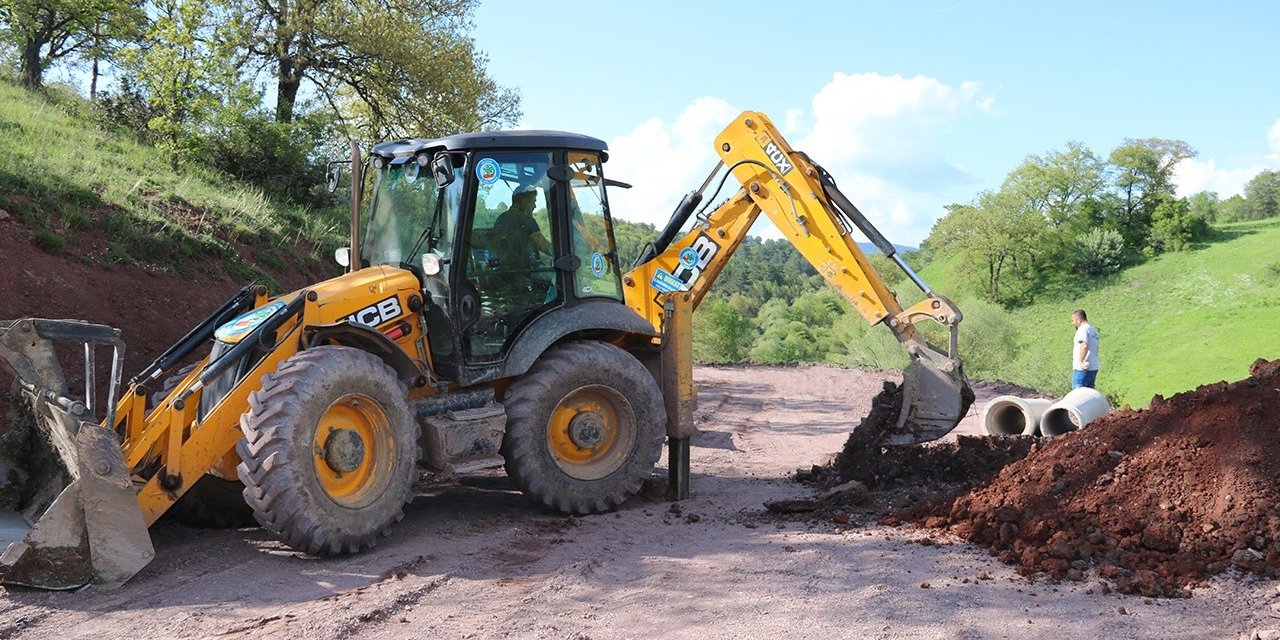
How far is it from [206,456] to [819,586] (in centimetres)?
343

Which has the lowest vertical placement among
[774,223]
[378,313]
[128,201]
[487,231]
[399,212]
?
[378,313]

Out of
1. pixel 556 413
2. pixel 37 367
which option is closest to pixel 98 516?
pixel 37 367

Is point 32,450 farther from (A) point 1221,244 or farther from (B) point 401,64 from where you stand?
(A) point 1221,244

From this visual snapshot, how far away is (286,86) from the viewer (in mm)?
20844

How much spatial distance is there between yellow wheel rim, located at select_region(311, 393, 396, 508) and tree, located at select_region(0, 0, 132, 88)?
1672 centimetres

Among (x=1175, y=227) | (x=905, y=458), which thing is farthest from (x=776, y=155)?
(x=1175, y=227)

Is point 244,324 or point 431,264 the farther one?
point 431,264

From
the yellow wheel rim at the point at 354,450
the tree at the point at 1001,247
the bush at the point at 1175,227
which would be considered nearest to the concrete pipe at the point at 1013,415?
the yellow wheel rim at the point at 354,450

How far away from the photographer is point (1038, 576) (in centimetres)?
536

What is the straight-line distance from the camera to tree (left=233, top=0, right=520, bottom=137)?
2006cm

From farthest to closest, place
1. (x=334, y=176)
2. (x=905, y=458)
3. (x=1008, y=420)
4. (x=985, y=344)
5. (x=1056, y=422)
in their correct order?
1. (x=985, y=344)
2. (x=1008, y=420)
3. (x=1056, y=422)
4. (x=905, y=458)
5. (x=334, y=176)

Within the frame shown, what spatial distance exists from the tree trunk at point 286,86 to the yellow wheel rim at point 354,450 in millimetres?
15529

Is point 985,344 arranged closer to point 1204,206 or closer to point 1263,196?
point 1204,206

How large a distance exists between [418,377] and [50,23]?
1895cm
